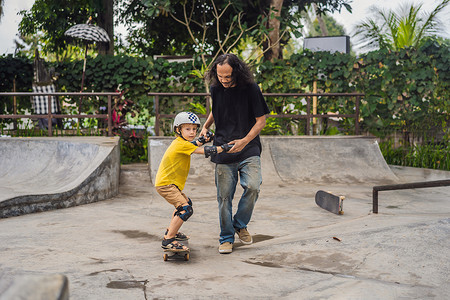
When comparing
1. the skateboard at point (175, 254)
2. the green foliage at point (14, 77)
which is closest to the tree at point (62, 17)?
the green foliage at point (14, 77)

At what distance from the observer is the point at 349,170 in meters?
8.19

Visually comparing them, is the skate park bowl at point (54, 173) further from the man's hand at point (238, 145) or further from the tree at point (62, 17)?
the tree at point (62, 17)

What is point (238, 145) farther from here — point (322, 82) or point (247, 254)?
point (322, 82)

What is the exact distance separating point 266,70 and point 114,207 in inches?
236

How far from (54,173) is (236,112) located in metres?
4.14

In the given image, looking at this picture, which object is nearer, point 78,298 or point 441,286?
point 78,298

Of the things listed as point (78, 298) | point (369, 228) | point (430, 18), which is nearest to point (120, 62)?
point (369, 228)

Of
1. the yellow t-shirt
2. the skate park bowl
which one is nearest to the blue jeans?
the yellow t-shirt

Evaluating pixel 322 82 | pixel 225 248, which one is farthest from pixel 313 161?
pixel 225 248

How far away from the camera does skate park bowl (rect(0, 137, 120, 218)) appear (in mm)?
5594

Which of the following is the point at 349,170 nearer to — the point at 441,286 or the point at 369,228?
the point at 369,228

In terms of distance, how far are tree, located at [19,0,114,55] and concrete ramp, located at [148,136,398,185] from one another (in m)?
5.96

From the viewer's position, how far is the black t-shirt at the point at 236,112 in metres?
3.84

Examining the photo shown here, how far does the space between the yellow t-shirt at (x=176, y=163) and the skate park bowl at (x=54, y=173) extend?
2.53m
